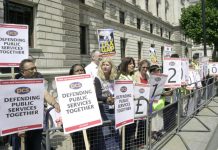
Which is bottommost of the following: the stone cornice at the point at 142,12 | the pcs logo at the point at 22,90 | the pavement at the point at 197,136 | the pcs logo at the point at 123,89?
the pavement at the point at 197,136

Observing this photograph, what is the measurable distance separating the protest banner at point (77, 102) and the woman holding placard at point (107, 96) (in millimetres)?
731

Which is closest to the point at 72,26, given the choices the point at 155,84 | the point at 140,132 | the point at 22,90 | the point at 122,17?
the point at 155,84

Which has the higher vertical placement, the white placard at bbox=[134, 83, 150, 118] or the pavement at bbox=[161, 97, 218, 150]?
the white placard at bbox=[134, 83, 150, 118]

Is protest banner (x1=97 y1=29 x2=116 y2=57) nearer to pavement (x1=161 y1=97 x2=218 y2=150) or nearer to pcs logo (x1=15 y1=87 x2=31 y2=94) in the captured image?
pavement (x1=161 y1=97 x2=218 y2=150)

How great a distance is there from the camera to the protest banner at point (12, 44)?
18.3ft

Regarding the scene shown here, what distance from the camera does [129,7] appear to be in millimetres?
37156

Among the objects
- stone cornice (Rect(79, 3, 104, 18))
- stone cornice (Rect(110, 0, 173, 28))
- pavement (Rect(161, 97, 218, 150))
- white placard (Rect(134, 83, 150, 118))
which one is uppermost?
stone cornice (Rect(110, 0, 173, 28))

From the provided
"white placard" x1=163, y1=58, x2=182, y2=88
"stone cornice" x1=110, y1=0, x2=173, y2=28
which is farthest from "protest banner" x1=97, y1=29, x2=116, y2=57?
"stone cornice" x1=110, y1=0, x2=173, y2=28

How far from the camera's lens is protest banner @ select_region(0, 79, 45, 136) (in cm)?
328

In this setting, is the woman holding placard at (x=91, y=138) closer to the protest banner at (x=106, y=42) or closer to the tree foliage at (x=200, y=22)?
the protest banner at (x=106, y=42)

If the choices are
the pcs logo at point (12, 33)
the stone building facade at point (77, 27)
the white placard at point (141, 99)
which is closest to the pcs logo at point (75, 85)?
the white placard at point (141, 99)

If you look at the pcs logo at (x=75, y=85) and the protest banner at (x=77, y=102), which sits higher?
the pcs logo at (x=75, y=85)

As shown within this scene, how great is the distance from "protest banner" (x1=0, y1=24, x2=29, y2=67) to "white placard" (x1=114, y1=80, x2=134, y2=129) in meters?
2.43

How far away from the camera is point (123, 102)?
4305 mm
